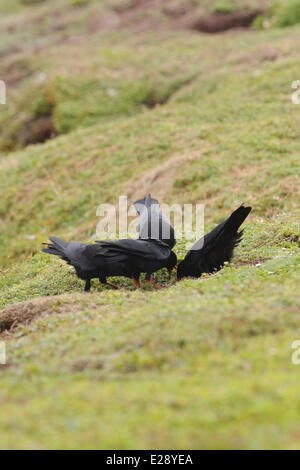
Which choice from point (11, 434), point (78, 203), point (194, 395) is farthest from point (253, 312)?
point (78, 203)

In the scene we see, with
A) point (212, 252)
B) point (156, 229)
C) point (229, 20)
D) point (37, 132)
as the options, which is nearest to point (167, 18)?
point (229, 20)

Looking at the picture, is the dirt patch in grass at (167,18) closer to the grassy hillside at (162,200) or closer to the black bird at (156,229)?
the grassy hillside at (162,200)

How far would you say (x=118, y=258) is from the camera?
8.61 m

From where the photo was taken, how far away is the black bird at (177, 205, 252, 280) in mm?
9117

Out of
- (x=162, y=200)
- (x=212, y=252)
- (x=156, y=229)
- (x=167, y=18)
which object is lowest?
(x=162, y=200)

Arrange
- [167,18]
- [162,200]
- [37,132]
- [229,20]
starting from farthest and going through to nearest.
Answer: [167,18], [229,20], [37,132], [162,200]

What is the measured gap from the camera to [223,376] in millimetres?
4746

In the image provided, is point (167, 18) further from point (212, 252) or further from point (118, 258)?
point (118, 258)

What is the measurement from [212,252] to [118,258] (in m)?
1.76

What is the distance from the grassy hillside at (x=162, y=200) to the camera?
4.36m

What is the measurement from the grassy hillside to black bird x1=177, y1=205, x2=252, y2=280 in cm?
42

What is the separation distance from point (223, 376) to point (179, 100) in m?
20.3

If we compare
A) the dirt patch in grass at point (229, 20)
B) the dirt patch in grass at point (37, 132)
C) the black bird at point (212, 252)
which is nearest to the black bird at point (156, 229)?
the black bird at point (212, 252)

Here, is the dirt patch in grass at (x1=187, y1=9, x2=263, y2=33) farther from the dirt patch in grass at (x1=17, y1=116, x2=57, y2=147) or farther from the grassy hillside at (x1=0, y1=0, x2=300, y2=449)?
the dirt patch in grass at (x1=17, y1=116, x2=57, y2=147)
